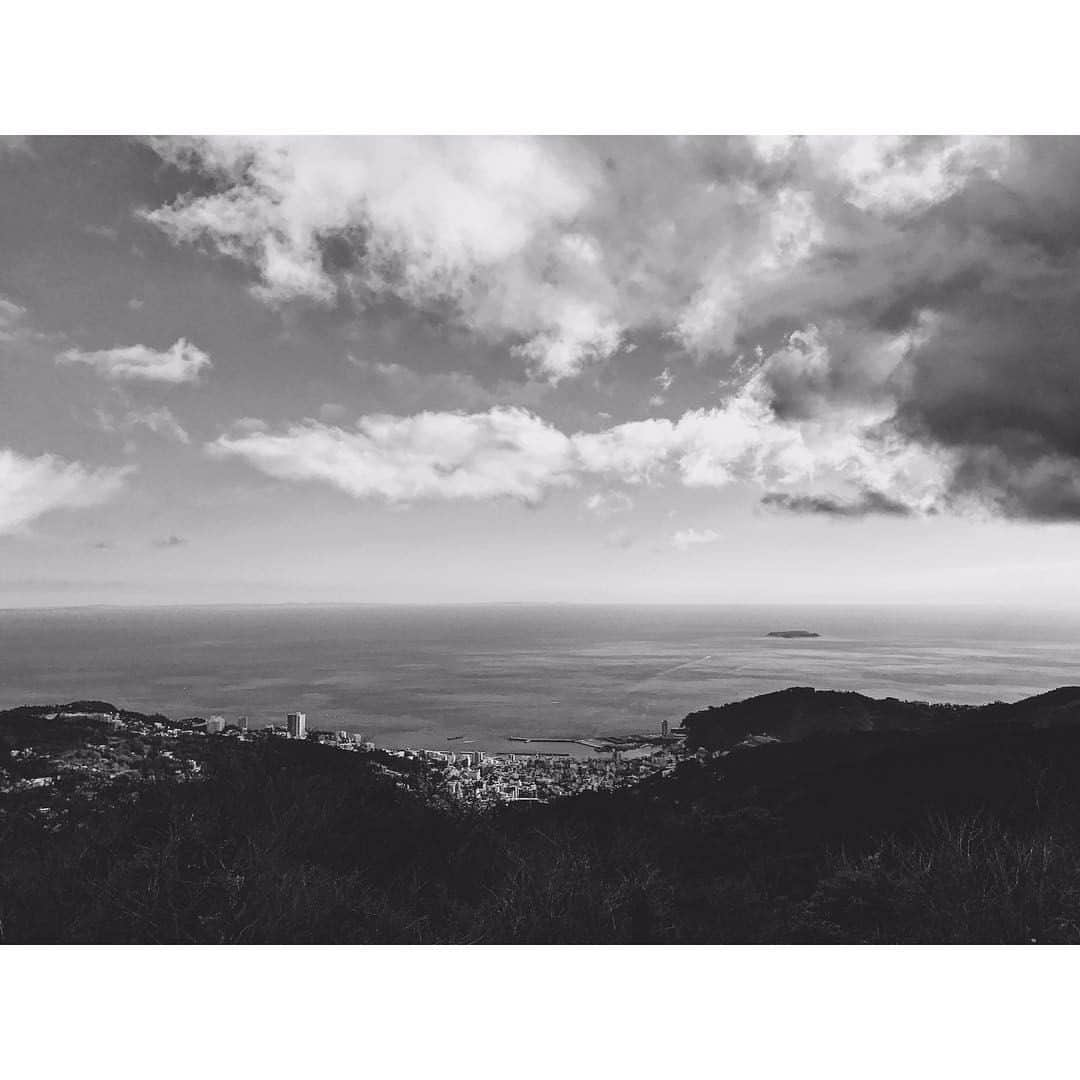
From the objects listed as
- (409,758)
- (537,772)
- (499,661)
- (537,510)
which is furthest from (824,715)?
(409,758)

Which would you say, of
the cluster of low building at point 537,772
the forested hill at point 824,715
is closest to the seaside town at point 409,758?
the cluster of low building at point 537,772

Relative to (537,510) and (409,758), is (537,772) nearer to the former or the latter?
(409,758)

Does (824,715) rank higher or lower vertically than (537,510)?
lower

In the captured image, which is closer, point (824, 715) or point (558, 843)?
point (558, 843)

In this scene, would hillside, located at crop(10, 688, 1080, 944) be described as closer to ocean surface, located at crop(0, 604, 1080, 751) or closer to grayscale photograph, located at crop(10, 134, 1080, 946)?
grayscale photograph, located at crop(10, 134, 1080, 946)

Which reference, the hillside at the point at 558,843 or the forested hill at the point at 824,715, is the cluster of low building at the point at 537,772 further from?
the forested hill at the point at 824,715
